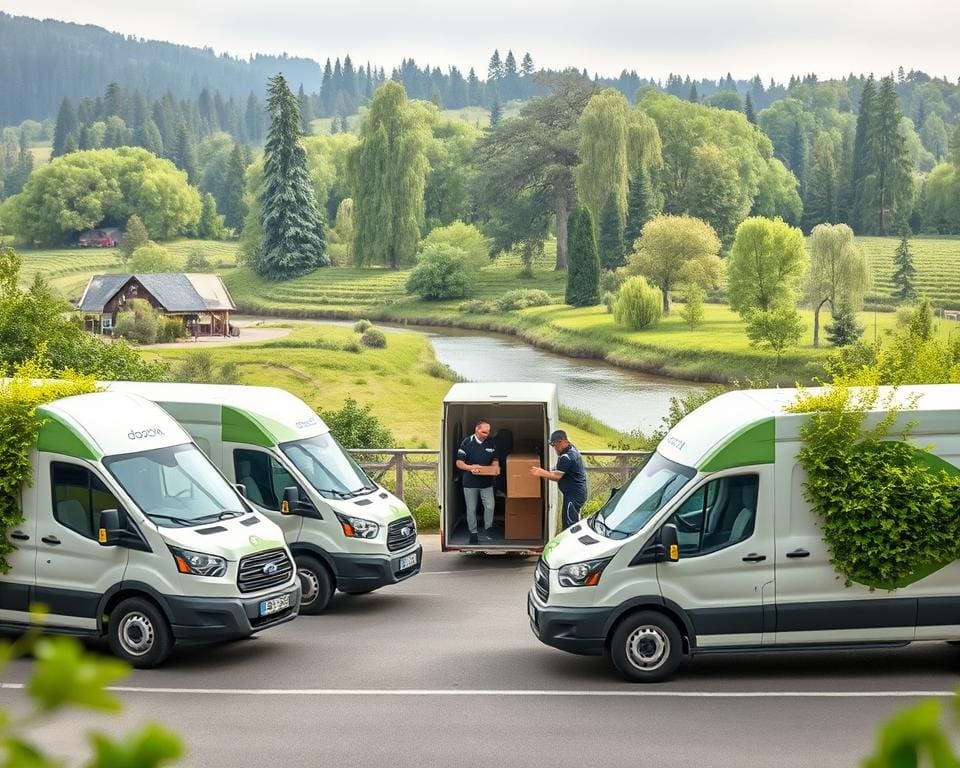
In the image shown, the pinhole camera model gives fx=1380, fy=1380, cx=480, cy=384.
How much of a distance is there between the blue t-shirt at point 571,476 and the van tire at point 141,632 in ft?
20.8

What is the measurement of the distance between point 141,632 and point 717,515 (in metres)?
5.29

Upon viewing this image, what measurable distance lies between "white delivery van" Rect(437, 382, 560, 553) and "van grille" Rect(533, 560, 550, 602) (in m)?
5.72

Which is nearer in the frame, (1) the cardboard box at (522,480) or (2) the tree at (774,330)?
(1) the cardboard box at (522,480)

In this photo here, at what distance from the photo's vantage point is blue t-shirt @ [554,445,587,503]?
17.4 meters

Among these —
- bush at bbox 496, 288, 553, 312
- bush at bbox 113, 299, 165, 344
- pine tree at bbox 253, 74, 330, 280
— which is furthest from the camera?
pine tree at bbox 253, 74, 330, 280

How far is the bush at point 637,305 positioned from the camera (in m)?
82.0

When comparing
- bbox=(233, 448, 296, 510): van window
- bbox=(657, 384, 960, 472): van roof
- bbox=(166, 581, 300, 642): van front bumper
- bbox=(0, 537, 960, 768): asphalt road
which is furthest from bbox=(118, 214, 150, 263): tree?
bbox=(657, 384, 960, 472): van roof

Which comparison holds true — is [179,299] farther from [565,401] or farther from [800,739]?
[800,739]

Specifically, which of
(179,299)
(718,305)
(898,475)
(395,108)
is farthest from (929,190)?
(898,475)

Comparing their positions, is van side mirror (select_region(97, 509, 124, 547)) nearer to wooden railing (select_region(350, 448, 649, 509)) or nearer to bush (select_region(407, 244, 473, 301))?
wooden railing (select_region(350, 448, 649, 509))

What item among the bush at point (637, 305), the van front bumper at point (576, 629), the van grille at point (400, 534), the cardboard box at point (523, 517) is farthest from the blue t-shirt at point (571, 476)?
the bush at point (637, 305)

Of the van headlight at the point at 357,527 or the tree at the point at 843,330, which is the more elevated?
the van headlight at the point at 357,527

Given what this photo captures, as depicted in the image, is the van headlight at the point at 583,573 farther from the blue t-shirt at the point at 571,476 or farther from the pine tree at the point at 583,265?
the pine tree at the point at 583,265

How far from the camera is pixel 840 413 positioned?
11.8 m
